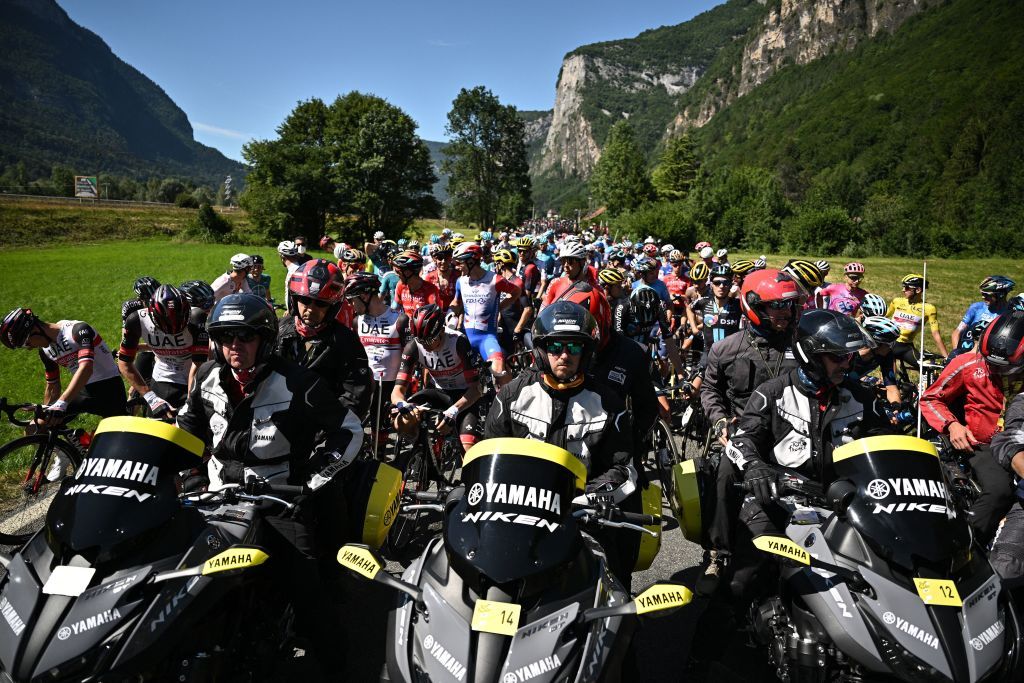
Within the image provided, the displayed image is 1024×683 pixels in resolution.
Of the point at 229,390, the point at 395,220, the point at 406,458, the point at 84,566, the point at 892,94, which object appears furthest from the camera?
the point at 892,94

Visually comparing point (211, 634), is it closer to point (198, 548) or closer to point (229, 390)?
point (198, 548)

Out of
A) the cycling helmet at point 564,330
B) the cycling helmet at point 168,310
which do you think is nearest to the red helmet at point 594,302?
the cycling helmet at point 564,330

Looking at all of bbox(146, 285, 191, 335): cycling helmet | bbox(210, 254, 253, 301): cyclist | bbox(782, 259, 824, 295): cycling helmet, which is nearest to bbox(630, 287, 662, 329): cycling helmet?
bbox(782, 259, 824, 295): cycling helmet

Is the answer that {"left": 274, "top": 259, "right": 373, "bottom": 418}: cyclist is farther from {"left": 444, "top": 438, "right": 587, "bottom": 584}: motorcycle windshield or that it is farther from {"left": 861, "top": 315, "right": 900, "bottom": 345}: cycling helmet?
{"left": 861, "top": 315, "right": 900, "bottom": 345}: cycling helmet

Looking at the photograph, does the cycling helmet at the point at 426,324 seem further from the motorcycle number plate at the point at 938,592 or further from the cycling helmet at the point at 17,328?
the motorcycle number plate at the point at 938,592

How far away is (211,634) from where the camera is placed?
9.21 feet

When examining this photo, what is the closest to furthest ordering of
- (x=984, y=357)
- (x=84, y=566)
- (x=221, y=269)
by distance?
(x=84, y=566), (x=984, y=357), (x=221, y=269)

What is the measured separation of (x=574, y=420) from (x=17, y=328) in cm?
541

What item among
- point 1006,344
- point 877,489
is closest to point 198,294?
point 877,489

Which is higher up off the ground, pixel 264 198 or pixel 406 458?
pixel 264 198

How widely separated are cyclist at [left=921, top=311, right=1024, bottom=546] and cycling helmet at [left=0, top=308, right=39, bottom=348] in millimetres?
8122

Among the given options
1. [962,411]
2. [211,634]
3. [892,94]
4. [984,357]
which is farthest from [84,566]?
[892,94]

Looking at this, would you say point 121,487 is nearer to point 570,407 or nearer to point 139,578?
point 139,578

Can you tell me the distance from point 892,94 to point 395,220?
323 ft
